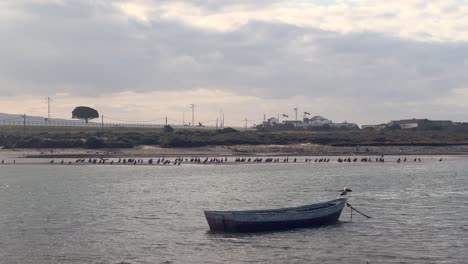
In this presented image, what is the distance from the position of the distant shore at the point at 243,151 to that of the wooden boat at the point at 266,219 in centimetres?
7081

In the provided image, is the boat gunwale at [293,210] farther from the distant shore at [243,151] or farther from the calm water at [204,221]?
the distant shore at [243,151]

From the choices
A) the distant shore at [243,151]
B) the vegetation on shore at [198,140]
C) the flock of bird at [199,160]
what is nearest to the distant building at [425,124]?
the vegetation on shore at [198,140]

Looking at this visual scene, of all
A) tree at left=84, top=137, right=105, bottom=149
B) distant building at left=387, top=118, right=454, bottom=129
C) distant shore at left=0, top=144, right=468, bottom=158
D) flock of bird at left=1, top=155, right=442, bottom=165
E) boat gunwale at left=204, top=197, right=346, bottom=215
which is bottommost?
boat gunwale at left=204, top=197, right=346, bottom=215

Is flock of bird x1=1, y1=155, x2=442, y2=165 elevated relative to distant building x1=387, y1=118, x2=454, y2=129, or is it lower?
lower

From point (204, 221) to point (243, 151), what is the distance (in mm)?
74756

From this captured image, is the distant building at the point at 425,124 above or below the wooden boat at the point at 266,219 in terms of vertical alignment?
above

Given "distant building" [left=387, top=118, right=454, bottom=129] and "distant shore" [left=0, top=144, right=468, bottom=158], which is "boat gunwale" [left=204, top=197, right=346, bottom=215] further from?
"distant building" [left=387, top=118, right=454, bottom=129]

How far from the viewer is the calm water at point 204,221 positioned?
30.8 metres

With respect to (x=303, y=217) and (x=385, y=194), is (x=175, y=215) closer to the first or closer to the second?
(x=303, y=217)

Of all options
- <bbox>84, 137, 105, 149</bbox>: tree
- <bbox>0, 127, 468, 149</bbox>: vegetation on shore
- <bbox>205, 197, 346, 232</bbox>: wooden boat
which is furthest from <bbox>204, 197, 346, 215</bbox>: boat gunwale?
<bbox>84, 137, 105, 149</bbox>: tree

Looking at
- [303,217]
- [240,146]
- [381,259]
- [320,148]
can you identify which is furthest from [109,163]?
[381,259]

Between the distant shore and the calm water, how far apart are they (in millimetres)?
28373

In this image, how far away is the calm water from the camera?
30766 mm

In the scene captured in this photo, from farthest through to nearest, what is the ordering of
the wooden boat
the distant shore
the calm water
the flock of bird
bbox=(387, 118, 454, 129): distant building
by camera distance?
bbox=(387, 118, 454, 129): distant building → the distant shore → the flock of bird → the wooden boat → the calm water
